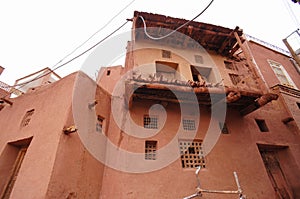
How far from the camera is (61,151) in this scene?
6707 mm

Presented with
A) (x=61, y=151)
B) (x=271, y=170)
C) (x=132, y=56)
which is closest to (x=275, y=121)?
(x=271, y=170)

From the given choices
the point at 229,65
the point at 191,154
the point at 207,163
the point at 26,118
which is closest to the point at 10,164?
the point at 26,118

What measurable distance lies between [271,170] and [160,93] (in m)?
7.43

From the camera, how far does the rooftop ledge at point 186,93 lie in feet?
25.6

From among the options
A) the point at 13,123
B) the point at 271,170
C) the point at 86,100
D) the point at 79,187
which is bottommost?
the point at 79,187

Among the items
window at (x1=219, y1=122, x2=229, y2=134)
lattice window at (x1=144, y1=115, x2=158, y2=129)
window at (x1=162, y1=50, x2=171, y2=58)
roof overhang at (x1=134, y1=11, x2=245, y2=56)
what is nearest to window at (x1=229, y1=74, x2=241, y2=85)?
roof overhang at (x1=134, y1=11, x2=245, y2=56)

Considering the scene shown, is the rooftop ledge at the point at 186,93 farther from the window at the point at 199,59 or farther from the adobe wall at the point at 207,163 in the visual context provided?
the window at the point at 199,59

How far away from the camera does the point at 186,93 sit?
328 inches

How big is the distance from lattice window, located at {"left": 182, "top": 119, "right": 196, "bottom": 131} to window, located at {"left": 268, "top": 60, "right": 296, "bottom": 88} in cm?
978

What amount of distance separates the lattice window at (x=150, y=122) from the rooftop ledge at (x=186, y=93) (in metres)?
1.02

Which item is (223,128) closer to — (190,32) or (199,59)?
(199,59)

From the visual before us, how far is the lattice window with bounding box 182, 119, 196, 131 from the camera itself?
898 centimetres

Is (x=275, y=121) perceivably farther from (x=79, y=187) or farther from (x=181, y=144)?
(x=79, y=187)

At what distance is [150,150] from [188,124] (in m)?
2.50
